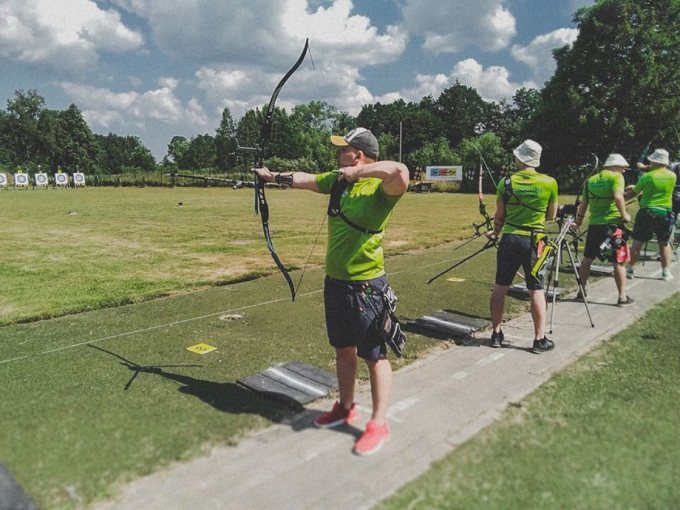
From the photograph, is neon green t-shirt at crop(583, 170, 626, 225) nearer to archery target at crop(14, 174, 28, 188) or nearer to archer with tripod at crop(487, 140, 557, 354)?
archer with tripod at crop(487, 140, 557, 354)

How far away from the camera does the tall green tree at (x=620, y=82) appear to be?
35.3m

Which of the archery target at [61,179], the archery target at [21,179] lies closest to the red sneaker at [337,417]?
the archery target at [21,179]

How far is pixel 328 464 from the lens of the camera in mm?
3037

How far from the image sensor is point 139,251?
1237cm

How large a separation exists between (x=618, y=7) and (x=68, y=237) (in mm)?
39263

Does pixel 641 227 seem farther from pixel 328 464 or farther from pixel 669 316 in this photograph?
pixel 328 464

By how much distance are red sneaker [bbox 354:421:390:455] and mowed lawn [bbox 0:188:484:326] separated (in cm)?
550

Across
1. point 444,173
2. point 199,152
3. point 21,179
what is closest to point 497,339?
point 444,173

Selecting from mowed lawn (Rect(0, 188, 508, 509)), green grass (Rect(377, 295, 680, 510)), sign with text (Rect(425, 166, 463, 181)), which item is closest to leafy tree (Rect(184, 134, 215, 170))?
sign with text (Rect(425, 166, 463, 181))

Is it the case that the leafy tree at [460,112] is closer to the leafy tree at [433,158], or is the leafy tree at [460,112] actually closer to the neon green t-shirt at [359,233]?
the leafy tree at [433,158]

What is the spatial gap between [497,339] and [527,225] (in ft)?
4.10

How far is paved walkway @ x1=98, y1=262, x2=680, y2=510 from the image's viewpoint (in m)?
2.72

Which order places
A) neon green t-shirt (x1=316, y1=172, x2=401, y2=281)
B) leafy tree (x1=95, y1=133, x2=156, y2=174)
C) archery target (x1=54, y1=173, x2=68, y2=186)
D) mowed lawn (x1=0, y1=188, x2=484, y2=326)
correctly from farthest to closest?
leafy tree (x1=95, y1=133, x2=156, y2=174) → archery target (x1=54, y1=173, x2=68, y2=186) → mowed lawn (x1=0, y1=188, x2=484, y2=326) → neon green t-shirt (x1=316, y1=172, x2=401, y2=281)

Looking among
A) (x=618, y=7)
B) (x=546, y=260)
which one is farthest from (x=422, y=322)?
Result: (x=618, y=7)
